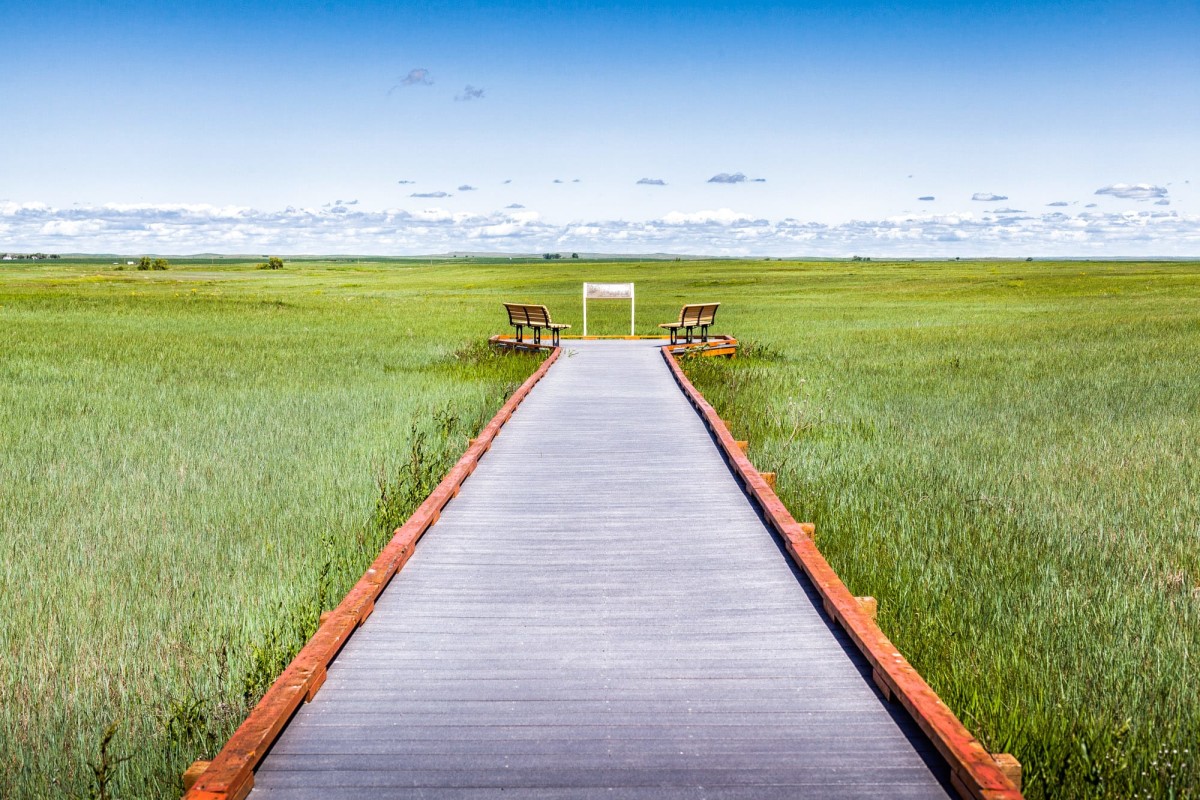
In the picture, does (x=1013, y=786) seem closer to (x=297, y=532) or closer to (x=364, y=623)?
(x=364, y=623)

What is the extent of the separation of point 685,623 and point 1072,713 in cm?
187

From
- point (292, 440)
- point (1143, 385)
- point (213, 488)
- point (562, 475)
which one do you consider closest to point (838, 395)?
point (1143, 385)

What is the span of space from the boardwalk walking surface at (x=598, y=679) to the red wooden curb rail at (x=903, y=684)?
10 centimetres

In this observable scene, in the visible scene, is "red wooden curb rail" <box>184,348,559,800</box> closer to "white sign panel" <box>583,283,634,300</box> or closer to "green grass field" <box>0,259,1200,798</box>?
"green grass field" <box>0,259,1200,798</box>

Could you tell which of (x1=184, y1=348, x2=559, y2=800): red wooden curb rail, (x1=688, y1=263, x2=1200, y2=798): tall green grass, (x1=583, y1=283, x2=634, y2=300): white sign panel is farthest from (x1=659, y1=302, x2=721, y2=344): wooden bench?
(x1=184, y1=348, x2=559, y2=800): red wooden curb rail

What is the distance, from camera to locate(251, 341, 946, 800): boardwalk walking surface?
316 centimetres

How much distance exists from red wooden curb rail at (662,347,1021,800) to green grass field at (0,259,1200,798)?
1.04ft

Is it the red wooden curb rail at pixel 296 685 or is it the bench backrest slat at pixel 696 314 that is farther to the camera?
the bench backrest slat at pixel 696 314

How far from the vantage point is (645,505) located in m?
6.88

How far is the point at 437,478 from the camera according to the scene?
861 centimetres

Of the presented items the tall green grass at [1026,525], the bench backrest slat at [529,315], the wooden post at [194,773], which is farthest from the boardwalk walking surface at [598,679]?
the bench backrest slat at [529,315]

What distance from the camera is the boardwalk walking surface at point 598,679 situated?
10.4ft

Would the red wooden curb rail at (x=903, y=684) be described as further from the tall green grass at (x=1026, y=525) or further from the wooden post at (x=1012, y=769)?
the tall green grass at (x=1026, y=525)

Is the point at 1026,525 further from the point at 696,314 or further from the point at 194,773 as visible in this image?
the point at 696,314
